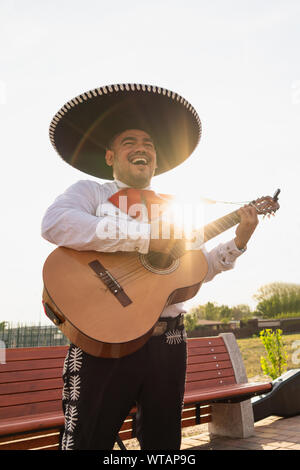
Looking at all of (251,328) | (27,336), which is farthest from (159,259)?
(251,328)

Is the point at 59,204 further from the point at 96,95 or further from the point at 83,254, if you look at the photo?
the point at 96,95

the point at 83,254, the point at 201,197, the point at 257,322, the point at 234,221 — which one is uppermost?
the point at 201,197

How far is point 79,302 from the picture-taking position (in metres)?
1.63

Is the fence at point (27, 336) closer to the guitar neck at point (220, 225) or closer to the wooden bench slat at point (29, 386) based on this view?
the wooden bench slat at point (29, 386)

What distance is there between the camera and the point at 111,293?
1705 millimetres

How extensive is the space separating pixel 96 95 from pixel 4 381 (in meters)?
2.19

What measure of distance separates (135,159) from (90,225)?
535 millimetres

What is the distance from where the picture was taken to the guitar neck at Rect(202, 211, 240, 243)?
225 centimetres

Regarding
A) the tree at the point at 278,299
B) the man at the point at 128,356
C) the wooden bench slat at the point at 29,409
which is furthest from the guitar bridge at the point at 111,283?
the tree at the point at 278,299

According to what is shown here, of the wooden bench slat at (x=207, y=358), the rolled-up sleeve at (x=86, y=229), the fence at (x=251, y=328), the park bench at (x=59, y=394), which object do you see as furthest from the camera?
the fence at (x=251, y=328)

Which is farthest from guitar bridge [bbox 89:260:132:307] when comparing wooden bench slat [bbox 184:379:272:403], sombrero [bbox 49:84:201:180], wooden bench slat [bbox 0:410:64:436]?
wooden bench slat [bbox 184:379:272:403]

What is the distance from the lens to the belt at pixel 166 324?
1.72 meters
